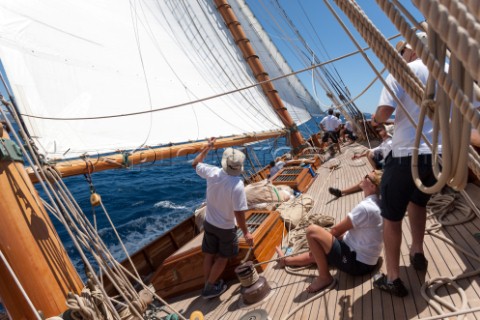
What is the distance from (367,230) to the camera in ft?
7.26

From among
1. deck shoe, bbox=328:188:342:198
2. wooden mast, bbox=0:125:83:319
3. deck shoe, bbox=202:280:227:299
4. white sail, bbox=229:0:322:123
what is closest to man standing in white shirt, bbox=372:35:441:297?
deck shoe, bbox=202:280:227:299

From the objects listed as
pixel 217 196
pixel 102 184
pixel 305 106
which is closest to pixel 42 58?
pixel 217 196

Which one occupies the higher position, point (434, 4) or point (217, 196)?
point (434, 4)

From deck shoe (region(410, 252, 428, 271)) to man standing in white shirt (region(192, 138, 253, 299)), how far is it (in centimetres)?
132

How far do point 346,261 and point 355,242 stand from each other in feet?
0.52

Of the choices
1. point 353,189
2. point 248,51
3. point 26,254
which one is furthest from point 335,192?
point 248,51

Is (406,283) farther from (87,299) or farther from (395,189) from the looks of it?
(87,299)

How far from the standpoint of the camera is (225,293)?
9.51 feet

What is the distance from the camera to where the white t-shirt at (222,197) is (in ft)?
8.59

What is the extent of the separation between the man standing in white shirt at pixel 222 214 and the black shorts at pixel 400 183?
3.74 ft

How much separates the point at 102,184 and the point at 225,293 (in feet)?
38.4

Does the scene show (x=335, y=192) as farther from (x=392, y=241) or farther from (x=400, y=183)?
(x=400, y=183)

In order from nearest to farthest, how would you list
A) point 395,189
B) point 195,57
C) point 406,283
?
point 395,189 < point 406,283 < point 195,57

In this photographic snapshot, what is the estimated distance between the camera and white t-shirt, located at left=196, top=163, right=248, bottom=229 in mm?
2619
